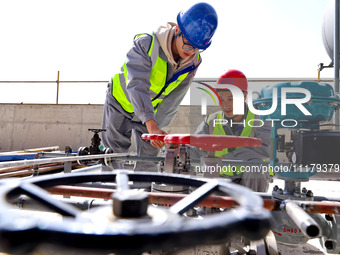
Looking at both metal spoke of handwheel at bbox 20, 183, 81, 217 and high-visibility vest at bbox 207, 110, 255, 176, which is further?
high-visibility vest at bbox 207, 110, 255, 176

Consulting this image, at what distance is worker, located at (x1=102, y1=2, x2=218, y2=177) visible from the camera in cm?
187

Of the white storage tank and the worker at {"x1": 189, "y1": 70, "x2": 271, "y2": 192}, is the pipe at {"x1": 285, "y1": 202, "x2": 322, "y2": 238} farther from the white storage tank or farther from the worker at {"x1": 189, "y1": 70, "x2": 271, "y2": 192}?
the white storage tank

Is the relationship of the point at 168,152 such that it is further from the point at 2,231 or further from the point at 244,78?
the point at 244,78

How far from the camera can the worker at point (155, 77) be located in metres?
1.87

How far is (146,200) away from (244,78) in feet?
7.28

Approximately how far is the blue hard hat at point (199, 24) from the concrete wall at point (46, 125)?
4414mm

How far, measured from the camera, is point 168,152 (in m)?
1.38

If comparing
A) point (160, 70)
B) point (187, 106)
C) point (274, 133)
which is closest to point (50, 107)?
point (187, 106)

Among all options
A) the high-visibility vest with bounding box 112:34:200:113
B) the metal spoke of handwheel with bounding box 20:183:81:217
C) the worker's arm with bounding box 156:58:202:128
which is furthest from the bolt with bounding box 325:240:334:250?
the worker's arm with bounding box 156:58:202:128

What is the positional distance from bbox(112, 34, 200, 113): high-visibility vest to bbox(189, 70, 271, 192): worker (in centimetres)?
38

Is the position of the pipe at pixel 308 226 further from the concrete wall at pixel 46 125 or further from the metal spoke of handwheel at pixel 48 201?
the concrete wall at pixel 46 125

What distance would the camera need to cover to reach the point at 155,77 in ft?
7.23

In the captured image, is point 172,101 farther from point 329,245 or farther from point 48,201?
point 48,201

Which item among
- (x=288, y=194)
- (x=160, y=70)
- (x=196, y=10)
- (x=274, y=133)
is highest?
(x=196, y=10)
